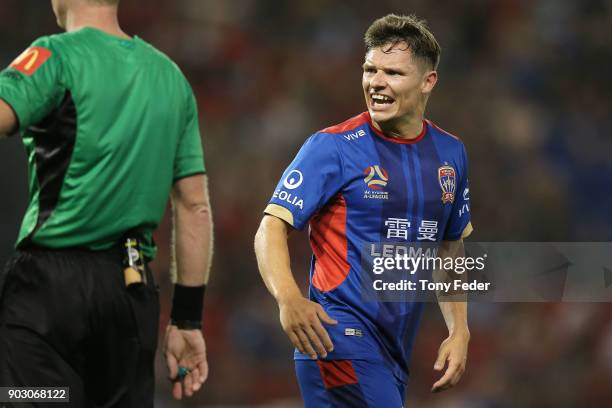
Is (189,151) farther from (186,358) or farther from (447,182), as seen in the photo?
(447,182)

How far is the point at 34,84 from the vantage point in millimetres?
3107

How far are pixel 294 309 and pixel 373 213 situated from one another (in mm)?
634

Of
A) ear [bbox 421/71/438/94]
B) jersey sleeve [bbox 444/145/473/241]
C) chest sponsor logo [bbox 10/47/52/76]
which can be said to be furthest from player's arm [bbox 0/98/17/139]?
jersey sleeve [bbox 444/145/473/241]

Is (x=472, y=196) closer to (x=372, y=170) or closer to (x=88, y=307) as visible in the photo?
(x=372, y=170)

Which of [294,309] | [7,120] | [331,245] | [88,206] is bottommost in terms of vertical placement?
[294,309]

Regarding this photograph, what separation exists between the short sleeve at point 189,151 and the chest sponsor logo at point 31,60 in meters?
0.56

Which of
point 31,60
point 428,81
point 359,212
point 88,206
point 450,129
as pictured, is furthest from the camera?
point 450,129

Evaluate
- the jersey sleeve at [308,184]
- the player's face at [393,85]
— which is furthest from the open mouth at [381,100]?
the jersey sleeve at [308,184]

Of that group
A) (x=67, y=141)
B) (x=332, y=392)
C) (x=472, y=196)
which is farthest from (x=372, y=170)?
(x=472, y=196)

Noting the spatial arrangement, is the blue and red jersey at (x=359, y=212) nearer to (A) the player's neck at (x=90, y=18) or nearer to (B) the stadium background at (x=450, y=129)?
(A) the player's neck at (x=90, y=18)

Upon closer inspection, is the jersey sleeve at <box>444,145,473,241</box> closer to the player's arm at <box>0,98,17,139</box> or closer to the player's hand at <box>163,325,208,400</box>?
the player's hand at <box>163,325,208,400</box>

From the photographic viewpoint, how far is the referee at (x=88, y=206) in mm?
3203

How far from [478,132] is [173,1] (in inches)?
134

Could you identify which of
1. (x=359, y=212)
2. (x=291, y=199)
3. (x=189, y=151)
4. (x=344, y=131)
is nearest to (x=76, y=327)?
(x=189, y=151)
